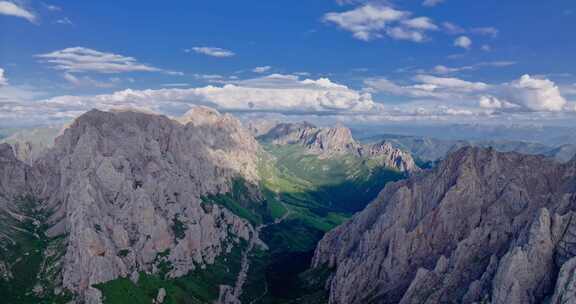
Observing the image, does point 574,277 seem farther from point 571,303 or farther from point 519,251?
point 519,251

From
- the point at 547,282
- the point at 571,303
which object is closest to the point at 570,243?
the point at 547,282

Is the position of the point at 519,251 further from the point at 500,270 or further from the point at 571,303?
the point at 571,303

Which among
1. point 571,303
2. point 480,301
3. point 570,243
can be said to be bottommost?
point 480,301

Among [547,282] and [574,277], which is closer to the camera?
Result: [574,277]

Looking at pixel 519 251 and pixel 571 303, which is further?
pixel 519 251

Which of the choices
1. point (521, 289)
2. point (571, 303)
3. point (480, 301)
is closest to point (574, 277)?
point (571, 303)

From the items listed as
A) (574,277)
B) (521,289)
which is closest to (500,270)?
(521,289)

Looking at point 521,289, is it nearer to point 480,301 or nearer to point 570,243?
point 480,301

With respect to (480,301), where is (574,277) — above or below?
above

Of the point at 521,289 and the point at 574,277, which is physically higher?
the point at 574,277
